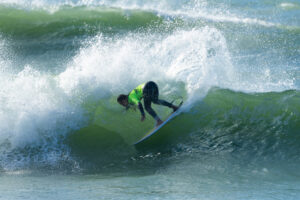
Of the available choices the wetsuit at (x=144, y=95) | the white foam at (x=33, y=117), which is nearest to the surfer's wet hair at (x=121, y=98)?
the wetsuit at (x=144, y=95)

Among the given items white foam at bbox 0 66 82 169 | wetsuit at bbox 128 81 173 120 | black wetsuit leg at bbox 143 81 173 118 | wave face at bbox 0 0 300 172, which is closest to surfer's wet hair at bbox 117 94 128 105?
wetsuit at bbox 128 81 173 120

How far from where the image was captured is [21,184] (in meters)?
6.30

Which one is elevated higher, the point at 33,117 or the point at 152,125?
the point at 33,117

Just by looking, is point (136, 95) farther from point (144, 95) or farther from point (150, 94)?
point (150, 94)

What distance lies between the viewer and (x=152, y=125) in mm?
8422

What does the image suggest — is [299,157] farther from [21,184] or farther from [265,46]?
[265,46]

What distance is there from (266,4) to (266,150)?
1500 centimetres

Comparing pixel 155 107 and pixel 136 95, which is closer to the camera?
pixel 136 95

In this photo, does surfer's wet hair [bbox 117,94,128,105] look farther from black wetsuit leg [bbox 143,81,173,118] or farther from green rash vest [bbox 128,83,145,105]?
black wetsuit leg [bbox 143,81,173,118]

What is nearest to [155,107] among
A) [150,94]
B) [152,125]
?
[152,125]

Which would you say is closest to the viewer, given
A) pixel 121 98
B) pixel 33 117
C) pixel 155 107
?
pixel 121 98

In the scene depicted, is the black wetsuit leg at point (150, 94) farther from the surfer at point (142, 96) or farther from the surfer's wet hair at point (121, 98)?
the surfer's wet hair at point (121, 98)

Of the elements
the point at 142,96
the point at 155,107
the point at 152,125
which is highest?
the point at 142,96

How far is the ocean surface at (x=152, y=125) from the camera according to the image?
20.0 feet
